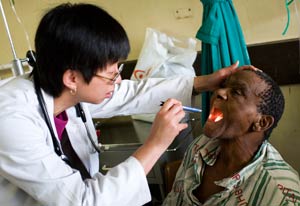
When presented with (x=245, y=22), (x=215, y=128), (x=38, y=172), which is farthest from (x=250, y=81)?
(x=245, y=22)

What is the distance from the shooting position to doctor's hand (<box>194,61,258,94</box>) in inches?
53.2

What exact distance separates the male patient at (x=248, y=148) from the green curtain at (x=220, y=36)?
0.26m

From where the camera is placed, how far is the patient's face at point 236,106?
1.19m

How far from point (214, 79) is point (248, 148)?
331mm

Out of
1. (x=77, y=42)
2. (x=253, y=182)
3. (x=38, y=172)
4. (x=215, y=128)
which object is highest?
(x=77, y=42)

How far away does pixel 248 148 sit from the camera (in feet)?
4.16

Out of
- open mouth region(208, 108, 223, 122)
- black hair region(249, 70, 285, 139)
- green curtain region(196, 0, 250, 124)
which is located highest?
green curtain region(196, 0, 250, 124)

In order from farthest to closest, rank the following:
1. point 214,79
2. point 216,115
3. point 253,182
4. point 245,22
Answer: point 245,22 < point 214,79 < point 216,115 < point 253,182

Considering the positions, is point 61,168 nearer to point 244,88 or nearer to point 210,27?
point 244,88

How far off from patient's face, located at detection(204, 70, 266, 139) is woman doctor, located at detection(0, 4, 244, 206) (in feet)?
0.92

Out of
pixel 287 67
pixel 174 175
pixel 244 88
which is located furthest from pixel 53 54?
pixel 287 67

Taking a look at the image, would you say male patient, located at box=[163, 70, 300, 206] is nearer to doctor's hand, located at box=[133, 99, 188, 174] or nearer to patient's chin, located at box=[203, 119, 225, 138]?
patient's chin, located at box=[203, 119, 225, 138]

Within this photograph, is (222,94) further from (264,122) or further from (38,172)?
(38,172)

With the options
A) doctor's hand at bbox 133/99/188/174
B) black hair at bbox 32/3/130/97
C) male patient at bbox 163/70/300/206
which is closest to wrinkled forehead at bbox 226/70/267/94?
male patient at bbox 163/70/300/206
